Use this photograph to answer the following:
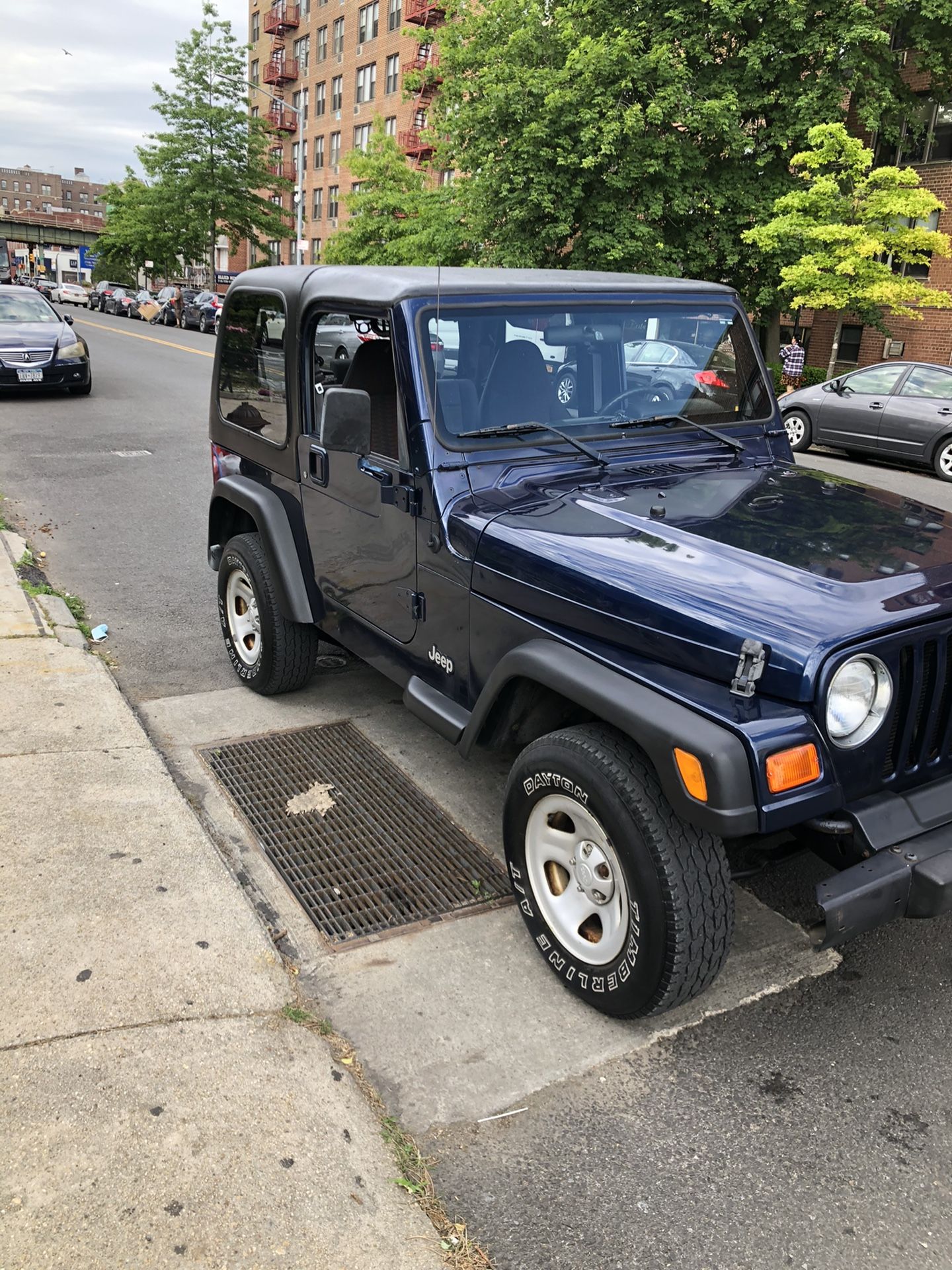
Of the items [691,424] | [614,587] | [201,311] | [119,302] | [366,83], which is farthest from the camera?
[366,83]

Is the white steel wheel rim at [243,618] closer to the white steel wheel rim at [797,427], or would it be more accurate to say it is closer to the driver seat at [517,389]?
the driver seat at [517,389]

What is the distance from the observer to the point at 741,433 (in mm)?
3982

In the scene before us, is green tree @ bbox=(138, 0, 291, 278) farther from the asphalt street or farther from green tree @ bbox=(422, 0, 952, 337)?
the asphalt street

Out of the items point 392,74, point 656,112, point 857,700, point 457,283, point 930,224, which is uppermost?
point 392,74

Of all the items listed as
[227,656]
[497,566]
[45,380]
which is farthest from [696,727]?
[45,380]

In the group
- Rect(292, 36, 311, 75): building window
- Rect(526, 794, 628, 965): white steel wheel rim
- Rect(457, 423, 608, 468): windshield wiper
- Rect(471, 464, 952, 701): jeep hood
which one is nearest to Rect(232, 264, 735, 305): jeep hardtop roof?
Rect(457, 423, 608, 468): windshield wiper

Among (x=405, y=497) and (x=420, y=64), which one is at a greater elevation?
(x=420, y=64)

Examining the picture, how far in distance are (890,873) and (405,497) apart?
6.44 ft

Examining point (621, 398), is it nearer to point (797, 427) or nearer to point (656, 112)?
point (797, 427)

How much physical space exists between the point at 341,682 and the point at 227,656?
0.78 meters

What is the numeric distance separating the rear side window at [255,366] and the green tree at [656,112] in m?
18.2

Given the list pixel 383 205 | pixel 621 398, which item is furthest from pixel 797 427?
pixel 383 205

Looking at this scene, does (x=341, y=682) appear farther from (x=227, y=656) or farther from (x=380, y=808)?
(x=380, y=808)

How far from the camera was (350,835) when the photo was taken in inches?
152
